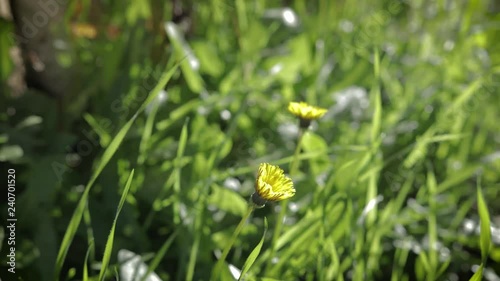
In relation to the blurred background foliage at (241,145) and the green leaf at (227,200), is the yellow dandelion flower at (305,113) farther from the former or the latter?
the green leaf at (227,200)

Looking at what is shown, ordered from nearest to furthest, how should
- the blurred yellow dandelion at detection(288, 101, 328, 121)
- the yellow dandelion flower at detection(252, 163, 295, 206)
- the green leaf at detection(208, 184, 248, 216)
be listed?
the yellow dandelion flower at detection(252, 163, 295, 206) → the blurred yellow dandelion at detection(288, 101, 328, 121) → the green leaf at detection(208, 184, 248, 216)

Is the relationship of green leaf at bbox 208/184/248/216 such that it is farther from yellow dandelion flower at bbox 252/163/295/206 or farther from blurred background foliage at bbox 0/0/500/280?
yellow dandelion flower at bbox 252/163/295/206

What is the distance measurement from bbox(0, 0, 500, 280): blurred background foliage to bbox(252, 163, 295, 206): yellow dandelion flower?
0.42 ft

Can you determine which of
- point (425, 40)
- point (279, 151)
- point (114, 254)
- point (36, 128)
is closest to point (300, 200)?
point (279, 151)

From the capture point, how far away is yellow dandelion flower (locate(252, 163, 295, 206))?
0.47 m

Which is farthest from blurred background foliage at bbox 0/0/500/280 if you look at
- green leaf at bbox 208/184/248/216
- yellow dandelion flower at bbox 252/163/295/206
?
yellow dandelion flower at bbox 252/163/295/206

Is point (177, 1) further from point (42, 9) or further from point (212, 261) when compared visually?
point (212, 261)

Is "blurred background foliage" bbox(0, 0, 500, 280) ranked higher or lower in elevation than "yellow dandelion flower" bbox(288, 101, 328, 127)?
lower

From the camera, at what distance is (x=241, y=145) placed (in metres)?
0.96

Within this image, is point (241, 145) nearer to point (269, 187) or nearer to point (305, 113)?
point (305, 113)

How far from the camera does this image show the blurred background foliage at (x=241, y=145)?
0.69 metres

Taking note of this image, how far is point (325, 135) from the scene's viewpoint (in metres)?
0.96

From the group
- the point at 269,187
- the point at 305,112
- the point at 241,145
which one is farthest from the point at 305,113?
the point at 241,145

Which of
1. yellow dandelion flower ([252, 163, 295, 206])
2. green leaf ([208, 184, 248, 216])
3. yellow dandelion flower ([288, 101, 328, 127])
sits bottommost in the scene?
green leaf ([208, 184, 248, 216])
